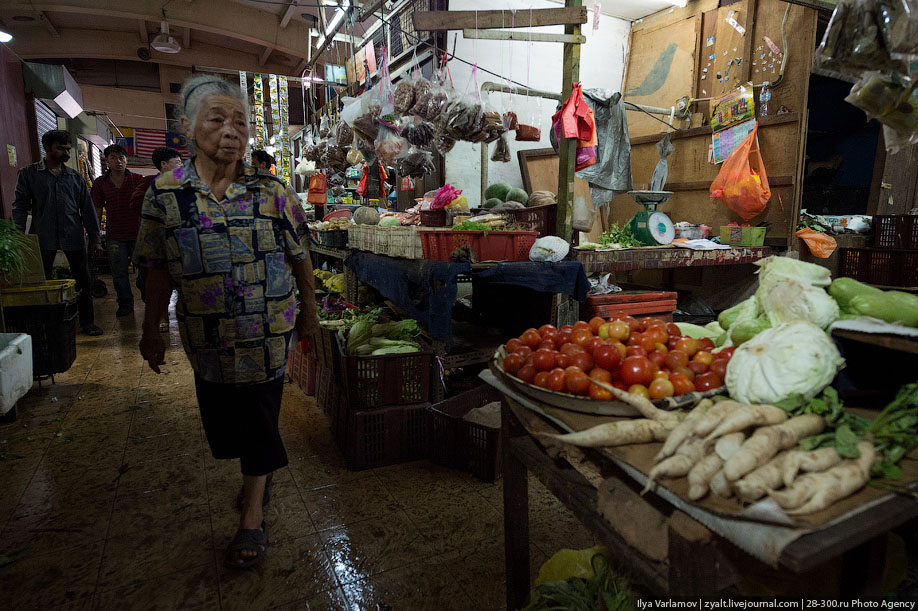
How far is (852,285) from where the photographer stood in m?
1.55

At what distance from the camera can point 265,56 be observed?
16.7 metres

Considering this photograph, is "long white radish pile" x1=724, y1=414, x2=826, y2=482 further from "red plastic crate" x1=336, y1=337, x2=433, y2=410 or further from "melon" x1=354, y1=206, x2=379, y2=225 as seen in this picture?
"melon" x1=354, y1=206, x2=379, y2=225

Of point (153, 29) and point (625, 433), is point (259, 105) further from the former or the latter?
point (153, 29)

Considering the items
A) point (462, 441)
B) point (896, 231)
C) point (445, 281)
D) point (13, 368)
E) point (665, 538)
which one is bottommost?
point (462, 441)

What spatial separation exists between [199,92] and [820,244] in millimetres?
5992

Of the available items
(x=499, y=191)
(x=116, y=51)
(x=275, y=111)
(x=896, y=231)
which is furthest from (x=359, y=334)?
(x=116, y=51)

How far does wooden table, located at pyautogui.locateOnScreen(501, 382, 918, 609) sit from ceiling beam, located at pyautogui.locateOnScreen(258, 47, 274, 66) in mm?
17253

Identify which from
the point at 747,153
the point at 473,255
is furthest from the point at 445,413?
the point at 747,153

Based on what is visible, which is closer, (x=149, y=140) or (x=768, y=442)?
(x=768, y=442)

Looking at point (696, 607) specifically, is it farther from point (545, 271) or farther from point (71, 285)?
point (71, 285)

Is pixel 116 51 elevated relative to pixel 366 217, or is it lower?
elevated

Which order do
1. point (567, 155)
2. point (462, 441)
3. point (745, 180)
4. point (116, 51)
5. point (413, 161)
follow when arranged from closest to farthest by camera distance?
point (462, 441) → point (567, 155) → point (413, 161) → point (745, 180) → point (116, 51)

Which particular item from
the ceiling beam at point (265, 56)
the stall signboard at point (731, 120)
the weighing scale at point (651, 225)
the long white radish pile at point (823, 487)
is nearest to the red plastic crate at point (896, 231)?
the stall signboard at point (731, 120)

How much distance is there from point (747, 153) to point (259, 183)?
539cm
